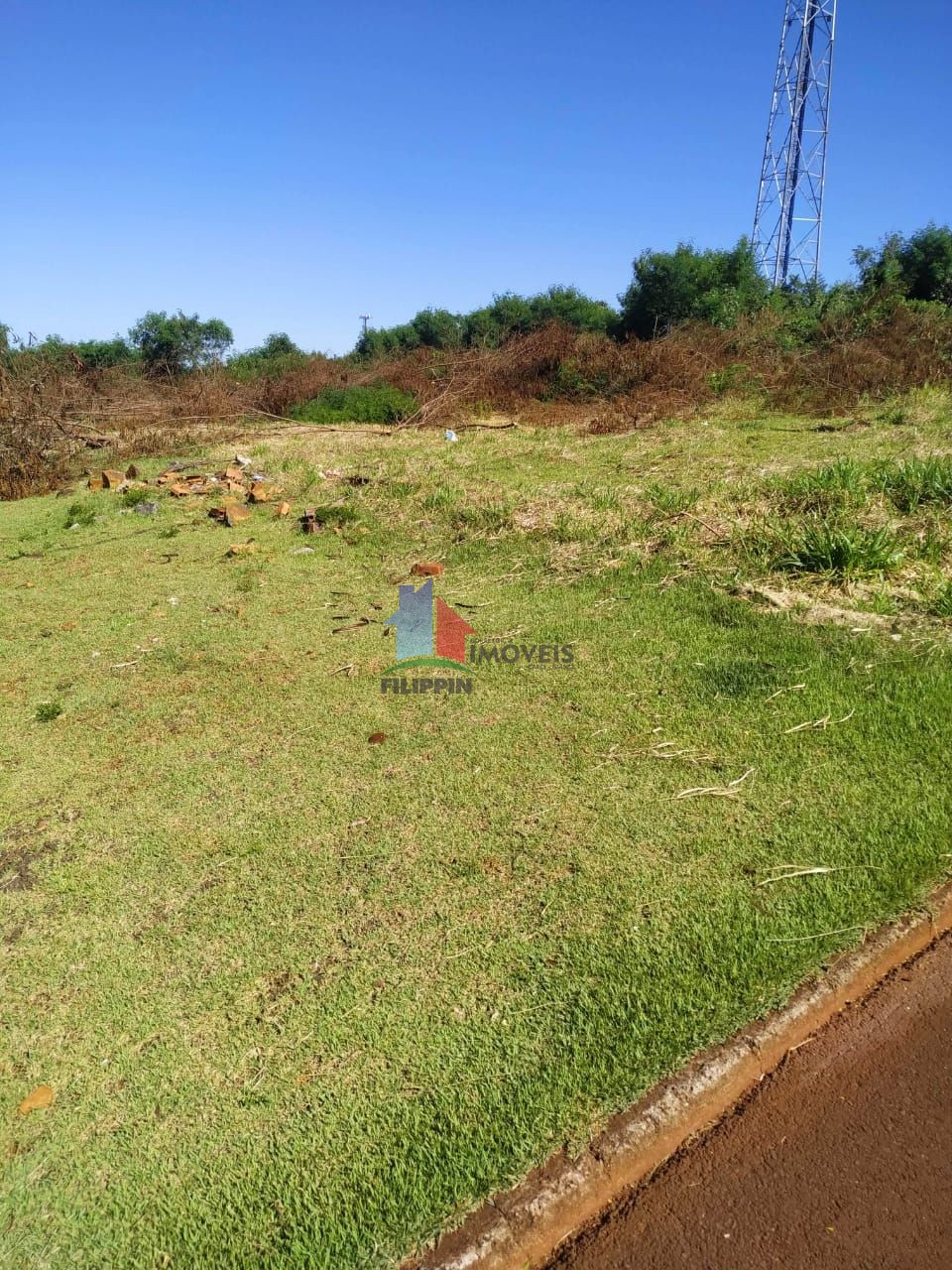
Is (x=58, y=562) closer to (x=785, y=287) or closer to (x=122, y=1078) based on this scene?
(x=122, y=1078)

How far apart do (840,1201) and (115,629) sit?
14.8 feet

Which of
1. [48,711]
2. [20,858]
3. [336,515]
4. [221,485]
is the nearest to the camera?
[20,858]

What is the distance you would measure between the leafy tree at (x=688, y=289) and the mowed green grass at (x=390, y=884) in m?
11.5

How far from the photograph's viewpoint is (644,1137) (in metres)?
1.66

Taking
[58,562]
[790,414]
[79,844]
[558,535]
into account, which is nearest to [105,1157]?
[79,844]

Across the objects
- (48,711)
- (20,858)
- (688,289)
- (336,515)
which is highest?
(688,289)

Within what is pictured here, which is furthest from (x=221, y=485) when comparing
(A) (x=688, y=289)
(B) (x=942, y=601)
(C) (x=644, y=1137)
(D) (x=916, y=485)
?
(A) (x=688, y=289)

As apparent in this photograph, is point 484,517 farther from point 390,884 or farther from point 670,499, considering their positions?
point 390,884

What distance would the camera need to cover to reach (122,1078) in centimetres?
183

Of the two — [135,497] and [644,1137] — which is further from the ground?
[135,497]

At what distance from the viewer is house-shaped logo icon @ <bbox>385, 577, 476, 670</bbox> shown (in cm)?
419
